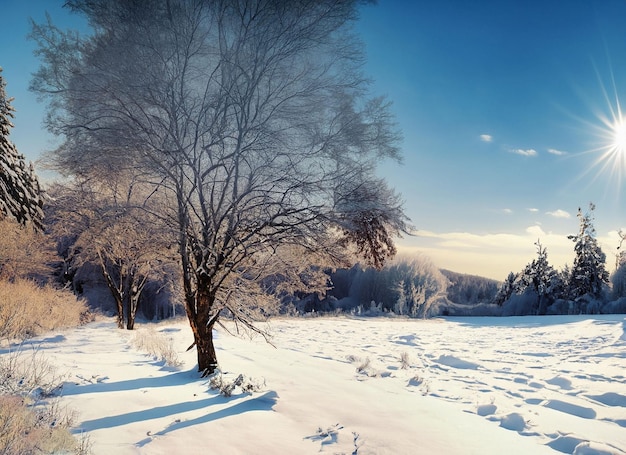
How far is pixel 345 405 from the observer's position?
5.15m

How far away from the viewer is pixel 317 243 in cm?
696

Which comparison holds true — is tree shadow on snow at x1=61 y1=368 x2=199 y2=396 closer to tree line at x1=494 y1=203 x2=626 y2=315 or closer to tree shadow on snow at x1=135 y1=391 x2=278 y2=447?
tree shadow on snow at x1=135 y1=391 x2=278 y2=447


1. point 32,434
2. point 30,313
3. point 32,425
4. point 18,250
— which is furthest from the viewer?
point 18,250

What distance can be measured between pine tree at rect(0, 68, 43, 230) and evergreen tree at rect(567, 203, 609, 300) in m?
49.3

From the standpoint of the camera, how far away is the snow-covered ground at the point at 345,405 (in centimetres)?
368

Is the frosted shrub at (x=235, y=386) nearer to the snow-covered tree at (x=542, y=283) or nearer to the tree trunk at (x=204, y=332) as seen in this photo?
the tree trunk at (x=204, y=332)

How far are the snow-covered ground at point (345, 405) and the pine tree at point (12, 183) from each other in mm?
6767

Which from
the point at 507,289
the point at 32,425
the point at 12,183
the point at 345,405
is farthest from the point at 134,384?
the point at 507,289

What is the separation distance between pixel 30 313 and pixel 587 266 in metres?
49.2

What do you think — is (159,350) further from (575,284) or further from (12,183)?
(575,284)

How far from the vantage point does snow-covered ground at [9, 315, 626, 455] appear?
3.68 metres

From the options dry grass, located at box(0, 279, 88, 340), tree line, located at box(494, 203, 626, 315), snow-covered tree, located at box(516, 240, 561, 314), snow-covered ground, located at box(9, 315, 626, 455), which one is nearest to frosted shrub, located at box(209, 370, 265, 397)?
snow-covered ground, located at box(9, 315, 626, 455)

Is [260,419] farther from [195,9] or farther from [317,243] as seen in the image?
[195,9]

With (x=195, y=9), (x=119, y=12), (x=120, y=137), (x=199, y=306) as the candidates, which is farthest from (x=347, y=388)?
(x=119, y=12)
